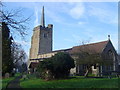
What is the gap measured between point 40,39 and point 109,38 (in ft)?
135

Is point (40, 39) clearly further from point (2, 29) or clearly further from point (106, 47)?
point (2, 29)

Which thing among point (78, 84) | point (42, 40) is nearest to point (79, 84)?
point (78, 84)

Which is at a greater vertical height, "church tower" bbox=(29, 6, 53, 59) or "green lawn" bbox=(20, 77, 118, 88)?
"church tower" bbox=(29, 6, 53, 59)

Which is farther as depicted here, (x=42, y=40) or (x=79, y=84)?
(x=42, y=40)

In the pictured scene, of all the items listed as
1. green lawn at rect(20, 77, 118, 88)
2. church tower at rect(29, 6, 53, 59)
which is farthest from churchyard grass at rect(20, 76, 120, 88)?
church tower at rect(29, 6, 53, 59)

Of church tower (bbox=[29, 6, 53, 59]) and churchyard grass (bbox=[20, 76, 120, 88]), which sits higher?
church tower (bbox=[29, 6, 53, 59])

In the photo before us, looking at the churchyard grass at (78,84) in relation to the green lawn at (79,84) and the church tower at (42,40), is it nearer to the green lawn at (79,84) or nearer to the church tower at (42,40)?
the green lawn at (79,84)

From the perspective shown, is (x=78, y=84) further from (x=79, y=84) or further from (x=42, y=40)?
(x=42, y=40)

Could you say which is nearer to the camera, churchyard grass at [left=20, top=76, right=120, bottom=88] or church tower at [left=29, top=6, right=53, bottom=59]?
churchyard grass at [left=20, top=76, right=120, bottom=88]

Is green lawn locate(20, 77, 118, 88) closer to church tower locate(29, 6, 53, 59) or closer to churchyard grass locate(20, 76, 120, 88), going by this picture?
churchyard grass locate(20, 76, 120, 88)

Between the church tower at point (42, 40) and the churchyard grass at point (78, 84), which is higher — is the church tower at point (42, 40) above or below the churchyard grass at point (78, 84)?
above

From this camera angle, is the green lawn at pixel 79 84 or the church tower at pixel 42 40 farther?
the church tower at pixel 42 40


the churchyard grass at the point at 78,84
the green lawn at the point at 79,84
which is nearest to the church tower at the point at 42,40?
the churchyard grass at the point at 78,84

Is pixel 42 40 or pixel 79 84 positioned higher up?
pixel 42 40
